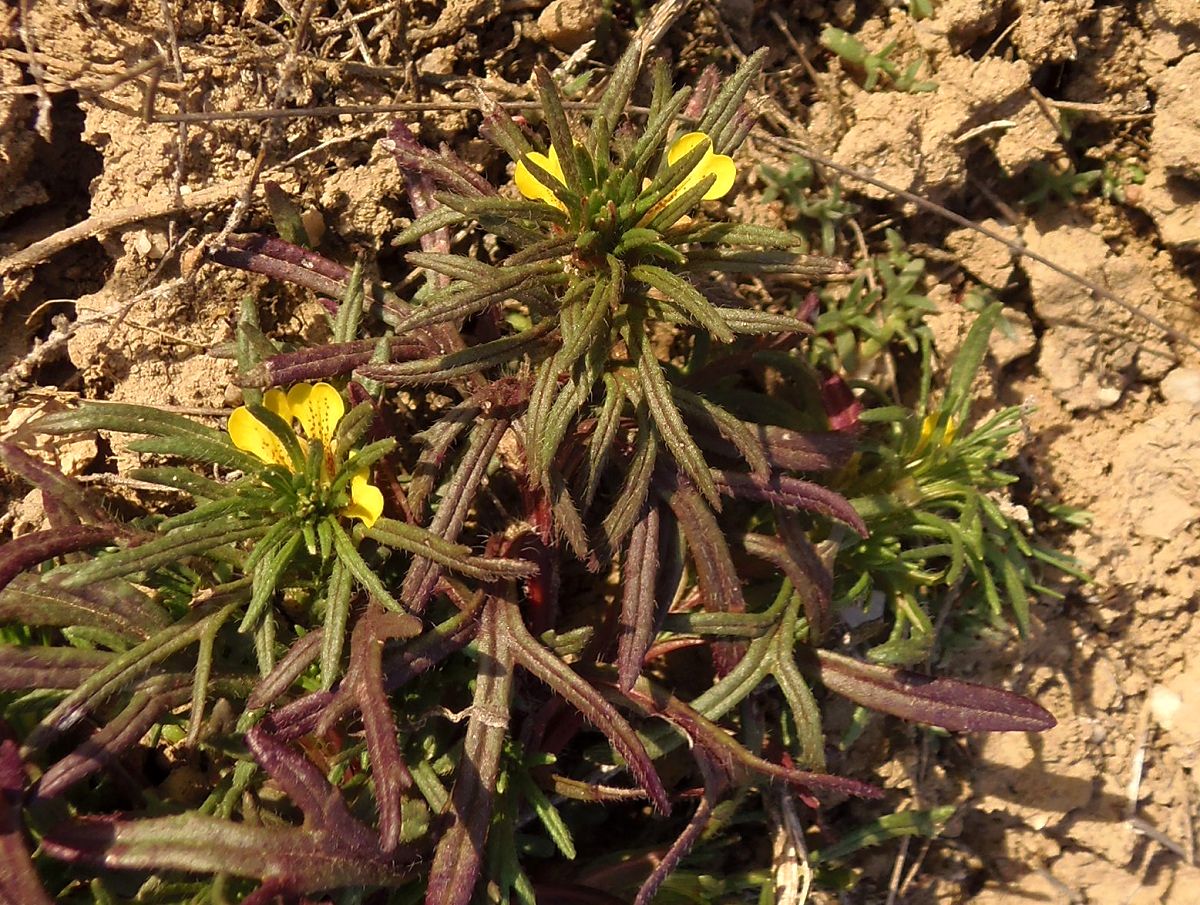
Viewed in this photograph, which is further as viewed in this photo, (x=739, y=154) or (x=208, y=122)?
(x=739, y=154)

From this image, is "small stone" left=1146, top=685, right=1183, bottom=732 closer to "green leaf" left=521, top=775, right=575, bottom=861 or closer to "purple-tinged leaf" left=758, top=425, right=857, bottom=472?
"purple-tinged leaf" left=758, top=425, right=857, bottom=472

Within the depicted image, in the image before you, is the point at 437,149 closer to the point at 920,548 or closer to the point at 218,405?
the point at 218,405

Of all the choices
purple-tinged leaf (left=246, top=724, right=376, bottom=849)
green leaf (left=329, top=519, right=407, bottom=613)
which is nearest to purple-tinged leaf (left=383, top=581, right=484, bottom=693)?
green leaf (left=329, top=519, right=407, bottom=613)

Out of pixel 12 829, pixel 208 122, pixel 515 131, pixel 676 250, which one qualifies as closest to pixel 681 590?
pixel 676 250

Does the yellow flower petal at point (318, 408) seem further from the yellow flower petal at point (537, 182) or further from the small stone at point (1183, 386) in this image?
the small stone at point (1183, 386)

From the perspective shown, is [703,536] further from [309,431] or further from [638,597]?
[309,431]

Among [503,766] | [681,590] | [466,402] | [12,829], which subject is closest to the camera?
[12,829]

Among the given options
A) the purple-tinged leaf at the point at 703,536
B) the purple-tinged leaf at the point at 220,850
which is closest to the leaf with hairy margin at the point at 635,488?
the purple-tinged leaf at the point at 703,536
